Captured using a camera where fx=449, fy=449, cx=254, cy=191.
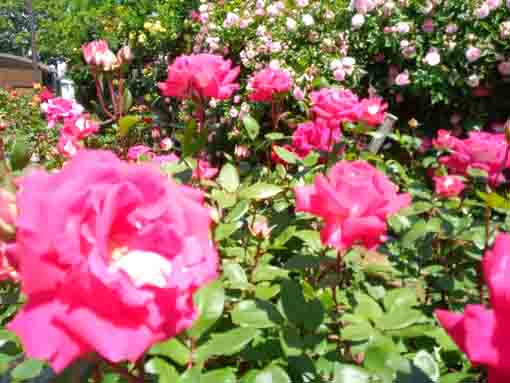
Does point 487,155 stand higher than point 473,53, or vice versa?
point 473,53

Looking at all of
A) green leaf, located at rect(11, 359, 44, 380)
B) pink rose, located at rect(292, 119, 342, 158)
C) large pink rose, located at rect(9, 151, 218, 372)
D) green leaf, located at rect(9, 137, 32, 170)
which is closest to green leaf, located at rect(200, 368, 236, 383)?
large pink rose, located at rect(9, 151, 218, 372)

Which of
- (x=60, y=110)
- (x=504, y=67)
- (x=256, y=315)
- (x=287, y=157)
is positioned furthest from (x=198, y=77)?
(x=504, y=67)

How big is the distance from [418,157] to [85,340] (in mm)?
2629

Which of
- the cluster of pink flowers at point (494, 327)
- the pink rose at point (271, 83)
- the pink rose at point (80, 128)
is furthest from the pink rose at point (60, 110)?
the cluster of pink flowers at point (494, 327)

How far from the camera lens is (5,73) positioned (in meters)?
15.1

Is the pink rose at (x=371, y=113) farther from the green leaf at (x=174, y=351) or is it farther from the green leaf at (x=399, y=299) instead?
the green leaf at (x=174, y=351)

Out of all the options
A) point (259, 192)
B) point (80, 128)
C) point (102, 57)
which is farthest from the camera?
point (80, 128)

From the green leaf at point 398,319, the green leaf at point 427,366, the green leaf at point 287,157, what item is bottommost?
the green leaf at point 398,319

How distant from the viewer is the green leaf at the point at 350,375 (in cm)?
51

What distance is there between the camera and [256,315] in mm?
631

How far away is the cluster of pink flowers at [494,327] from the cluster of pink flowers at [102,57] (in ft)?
3.03

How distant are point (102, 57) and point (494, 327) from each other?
3.17ft

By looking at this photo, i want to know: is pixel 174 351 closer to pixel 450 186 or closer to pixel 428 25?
pixel 450 186

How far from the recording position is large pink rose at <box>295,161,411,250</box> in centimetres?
68
